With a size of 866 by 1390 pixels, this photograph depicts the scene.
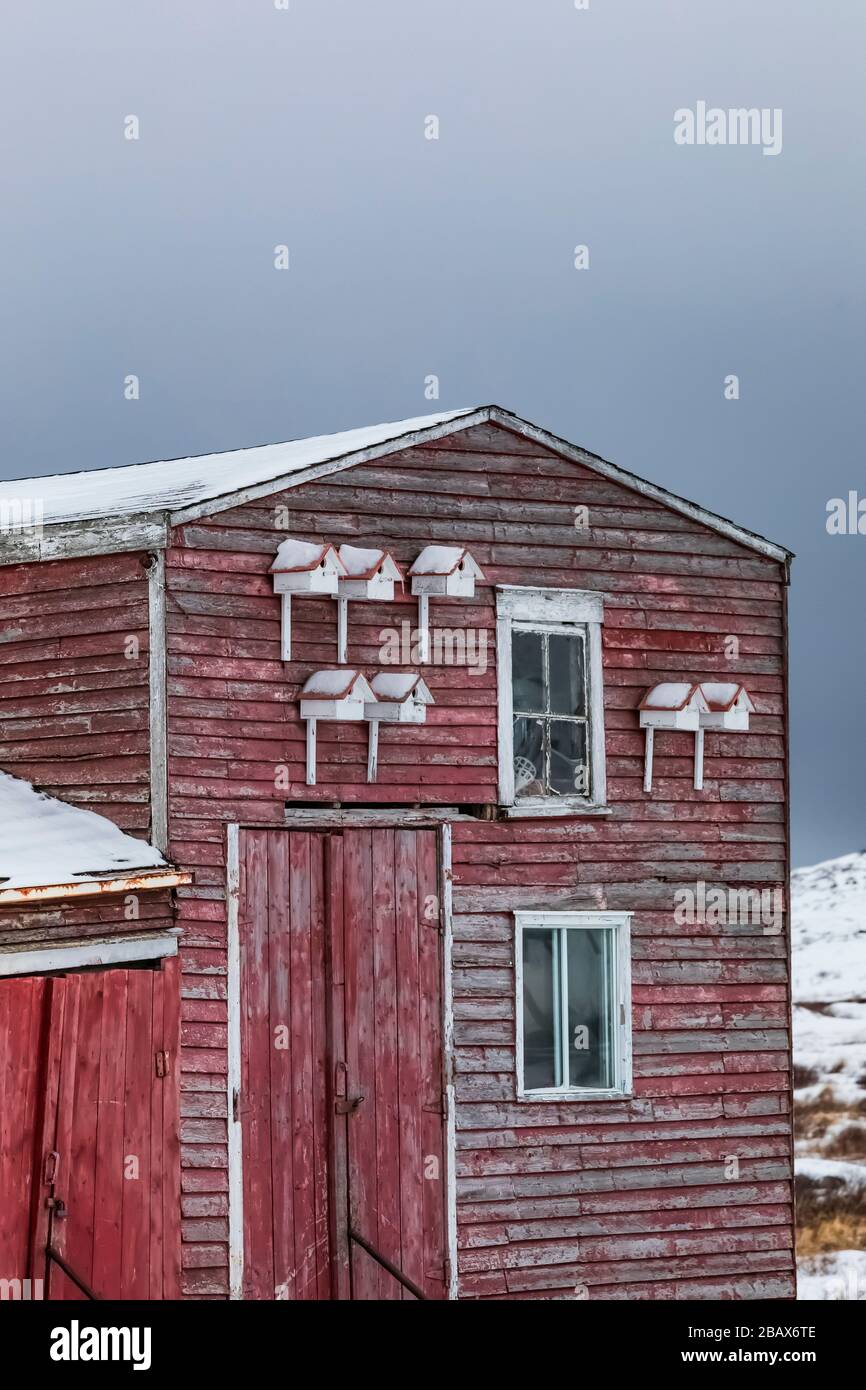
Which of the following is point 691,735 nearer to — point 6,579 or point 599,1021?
point 599,1021

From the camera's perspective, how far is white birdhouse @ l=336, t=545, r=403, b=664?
17.1m

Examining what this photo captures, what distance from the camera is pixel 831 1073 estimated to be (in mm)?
41219

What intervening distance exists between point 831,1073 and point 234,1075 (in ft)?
86.9

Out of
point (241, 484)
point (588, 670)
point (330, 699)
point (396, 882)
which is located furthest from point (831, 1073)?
point (241, 484)

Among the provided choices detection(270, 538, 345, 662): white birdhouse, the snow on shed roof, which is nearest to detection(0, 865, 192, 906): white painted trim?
the snow on shed roof

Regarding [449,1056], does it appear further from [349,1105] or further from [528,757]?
[528,757]

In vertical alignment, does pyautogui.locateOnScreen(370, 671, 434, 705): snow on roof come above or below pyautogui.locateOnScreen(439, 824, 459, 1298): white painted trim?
above

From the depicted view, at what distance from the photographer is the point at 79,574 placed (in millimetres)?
17125

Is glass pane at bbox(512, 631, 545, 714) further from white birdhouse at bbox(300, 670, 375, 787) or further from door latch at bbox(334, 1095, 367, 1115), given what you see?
door latch at bbox(334, 1095, 367, 1115)

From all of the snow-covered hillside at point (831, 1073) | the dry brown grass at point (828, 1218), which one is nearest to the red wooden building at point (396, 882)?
the snow-covered hillside at point (831, 1073)

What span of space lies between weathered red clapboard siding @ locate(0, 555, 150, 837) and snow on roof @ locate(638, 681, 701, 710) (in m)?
4.23

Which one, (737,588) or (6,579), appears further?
(737,588)

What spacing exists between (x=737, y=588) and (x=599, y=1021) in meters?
3.80
